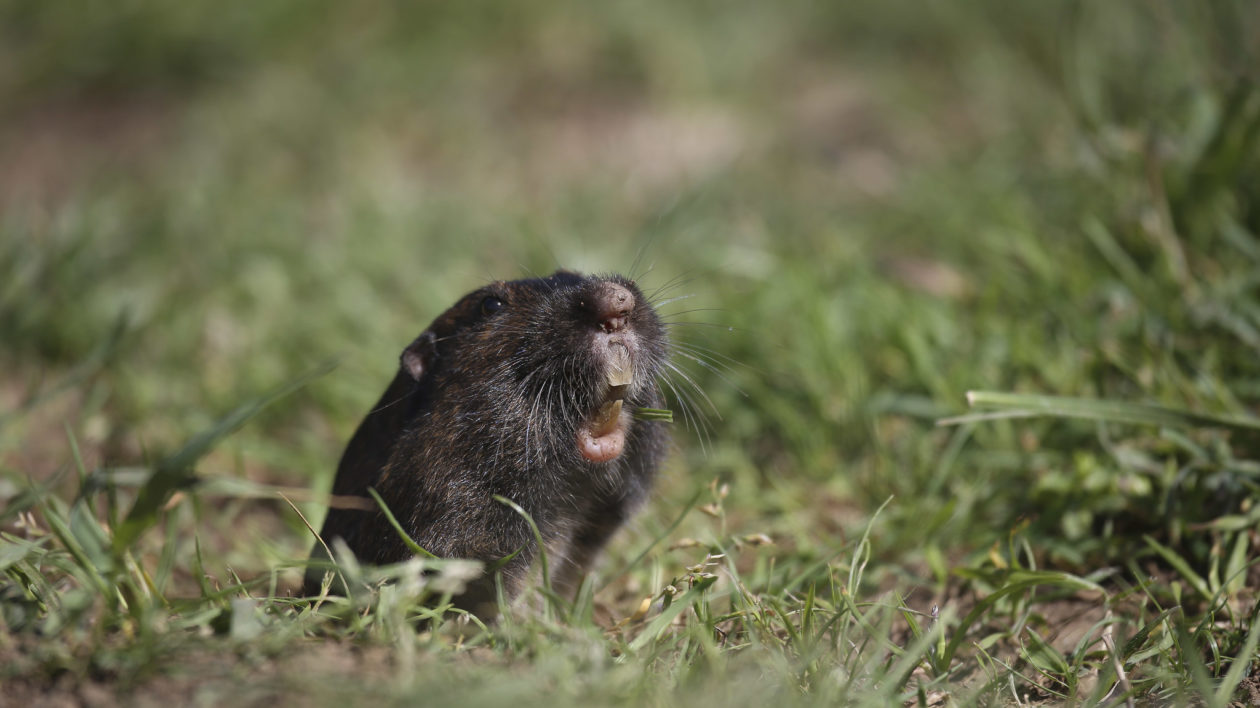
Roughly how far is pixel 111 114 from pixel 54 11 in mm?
802

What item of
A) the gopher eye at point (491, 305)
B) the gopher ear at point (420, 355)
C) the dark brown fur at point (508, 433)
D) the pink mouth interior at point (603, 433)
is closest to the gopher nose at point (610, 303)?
the dark brown fur at point (508, 433)

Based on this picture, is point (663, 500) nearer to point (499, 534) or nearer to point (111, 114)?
point (499, 534)

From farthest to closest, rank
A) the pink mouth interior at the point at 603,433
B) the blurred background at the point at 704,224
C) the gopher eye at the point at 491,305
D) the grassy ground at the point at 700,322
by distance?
1. the blurred background at the point at 704,224
2. the gopher eye at the point at 491,305
3. the pink mouth interior at the point at 603,433
4. the grassy ground at the point at 700,322

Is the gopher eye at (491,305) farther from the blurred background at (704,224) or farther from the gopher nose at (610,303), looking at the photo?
the blurred background at (704,224)

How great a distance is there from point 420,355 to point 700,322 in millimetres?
773

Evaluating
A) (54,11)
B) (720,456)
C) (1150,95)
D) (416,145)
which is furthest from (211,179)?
(1150,95)

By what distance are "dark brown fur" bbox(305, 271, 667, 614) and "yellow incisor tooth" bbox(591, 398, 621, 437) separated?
0.09 feet

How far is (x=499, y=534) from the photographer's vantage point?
2.42 meters

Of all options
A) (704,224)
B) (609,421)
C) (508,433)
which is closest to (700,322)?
(609,421)

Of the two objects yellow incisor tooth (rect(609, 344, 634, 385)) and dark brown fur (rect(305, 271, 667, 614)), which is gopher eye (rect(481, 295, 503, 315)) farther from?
yellow incisor tooth (rect(609, 344, 634, 385))

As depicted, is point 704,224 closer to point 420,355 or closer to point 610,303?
point 420,355

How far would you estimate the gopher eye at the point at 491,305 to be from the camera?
8.46 feet

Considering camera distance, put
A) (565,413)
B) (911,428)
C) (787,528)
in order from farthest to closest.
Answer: (911,428) → (787,528) → (565,413)

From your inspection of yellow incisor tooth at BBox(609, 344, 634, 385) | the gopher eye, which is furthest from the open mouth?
the gopher eye
